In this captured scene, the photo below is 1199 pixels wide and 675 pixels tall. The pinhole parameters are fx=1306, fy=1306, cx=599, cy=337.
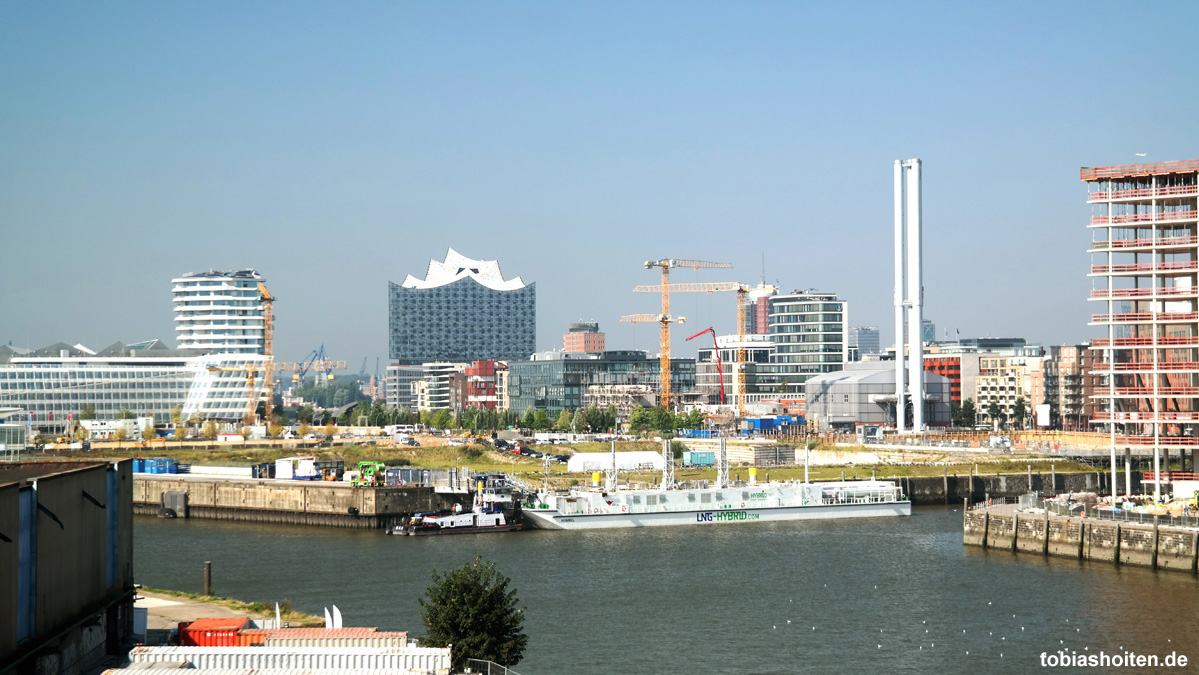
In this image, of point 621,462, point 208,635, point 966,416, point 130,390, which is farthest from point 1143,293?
point 130,390

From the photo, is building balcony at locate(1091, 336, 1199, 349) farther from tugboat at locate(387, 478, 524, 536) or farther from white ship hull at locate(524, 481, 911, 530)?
tugboat at locate(387, 478, 524, 536)

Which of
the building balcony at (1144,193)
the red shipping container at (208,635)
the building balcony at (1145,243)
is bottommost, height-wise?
the red shipping container at (208,635)

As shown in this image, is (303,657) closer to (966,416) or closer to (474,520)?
(474,520)

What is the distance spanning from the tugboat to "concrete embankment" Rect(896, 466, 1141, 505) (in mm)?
25776

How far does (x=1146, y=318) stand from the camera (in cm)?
5909

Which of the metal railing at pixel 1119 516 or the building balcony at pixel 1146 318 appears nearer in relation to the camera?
the metal railing at pixel 1119 516

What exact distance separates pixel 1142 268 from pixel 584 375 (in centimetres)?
11900

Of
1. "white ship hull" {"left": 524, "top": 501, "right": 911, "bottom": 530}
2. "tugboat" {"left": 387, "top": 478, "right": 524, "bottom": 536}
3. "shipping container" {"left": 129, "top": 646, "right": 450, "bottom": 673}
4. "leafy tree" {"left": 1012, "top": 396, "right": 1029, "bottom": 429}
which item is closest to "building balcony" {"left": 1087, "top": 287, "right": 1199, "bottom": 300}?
"white ship hull" {"left": 524, "top": 501, "right": 911, "bottom": 530}

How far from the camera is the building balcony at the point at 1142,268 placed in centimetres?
5809

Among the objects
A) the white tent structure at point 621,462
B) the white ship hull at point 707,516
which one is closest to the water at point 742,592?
the white ship hull at point 707,516

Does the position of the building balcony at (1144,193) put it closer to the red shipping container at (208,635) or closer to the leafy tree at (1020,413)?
the red shipping container at (208,635)

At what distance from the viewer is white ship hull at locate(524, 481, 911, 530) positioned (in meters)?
67.3

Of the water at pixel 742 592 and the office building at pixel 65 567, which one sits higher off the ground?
the office building at pixel 65 567

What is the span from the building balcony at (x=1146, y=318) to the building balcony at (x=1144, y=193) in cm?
527
